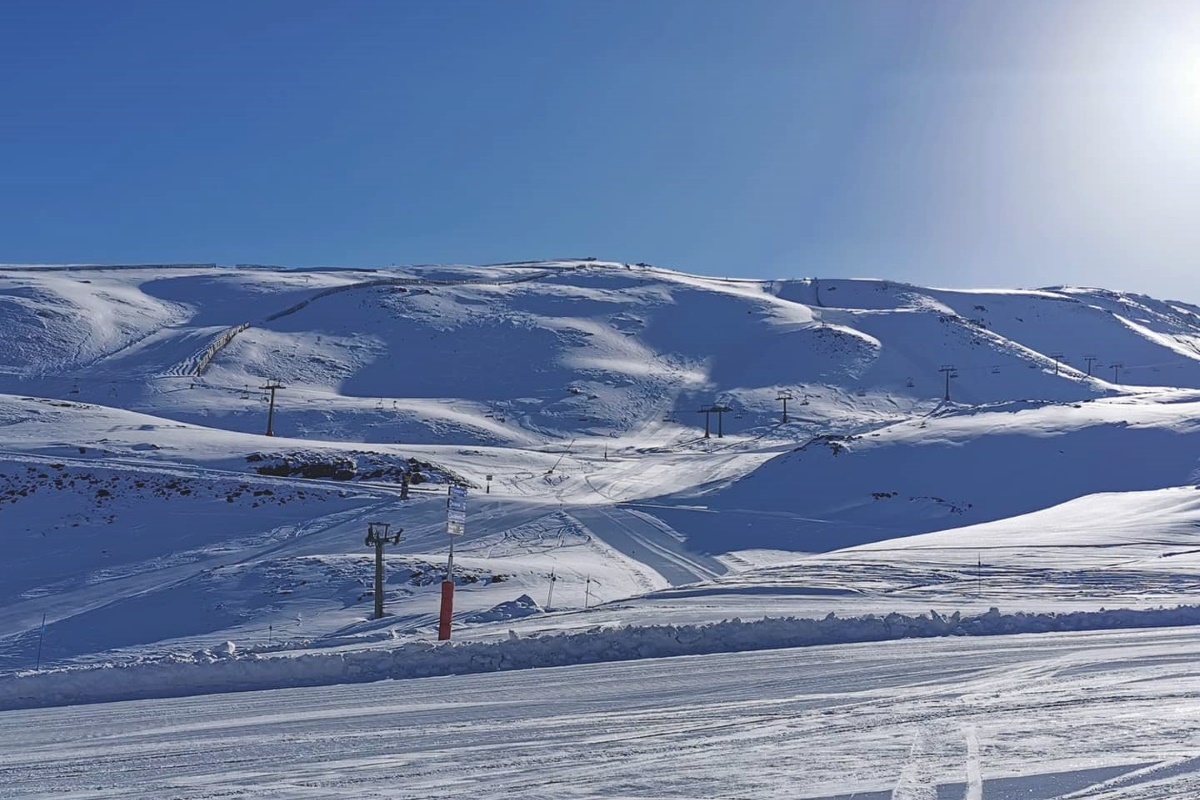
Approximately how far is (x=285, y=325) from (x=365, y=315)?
9368 millimetres

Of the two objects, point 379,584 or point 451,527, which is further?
point 379,584

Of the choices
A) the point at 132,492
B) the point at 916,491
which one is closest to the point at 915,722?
the point at 916,491

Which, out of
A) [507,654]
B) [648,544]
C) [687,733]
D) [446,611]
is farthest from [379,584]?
[687,733]

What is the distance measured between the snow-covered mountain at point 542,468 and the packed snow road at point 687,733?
186 inches

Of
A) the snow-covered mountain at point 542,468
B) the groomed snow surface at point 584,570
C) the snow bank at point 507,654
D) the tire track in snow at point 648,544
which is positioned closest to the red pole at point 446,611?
the groomed snow surface at point 584,570

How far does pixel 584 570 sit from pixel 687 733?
73.1 ft

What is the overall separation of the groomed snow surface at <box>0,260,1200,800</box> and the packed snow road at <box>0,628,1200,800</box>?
50 mm

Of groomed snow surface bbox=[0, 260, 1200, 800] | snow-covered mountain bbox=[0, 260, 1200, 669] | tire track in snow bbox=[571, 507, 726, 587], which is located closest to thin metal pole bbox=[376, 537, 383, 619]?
groomed snow surface bbox=[0, 260, 1200, 800]

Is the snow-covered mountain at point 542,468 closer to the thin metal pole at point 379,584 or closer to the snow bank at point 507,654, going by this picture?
the thin metal pole at point 379,584

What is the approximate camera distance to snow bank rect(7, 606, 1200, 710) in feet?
38.4

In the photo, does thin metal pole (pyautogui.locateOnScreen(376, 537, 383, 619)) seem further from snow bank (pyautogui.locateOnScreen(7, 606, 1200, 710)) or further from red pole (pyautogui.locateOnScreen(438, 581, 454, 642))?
snow bank (pyautogui.locateOnScreen(7, 606, 1200, 710))

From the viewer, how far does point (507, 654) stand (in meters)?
12.6

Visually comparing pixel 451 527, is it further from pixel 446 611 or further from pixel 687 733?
pixel 687 733

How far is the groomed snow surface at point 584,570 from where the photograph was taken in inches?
332
